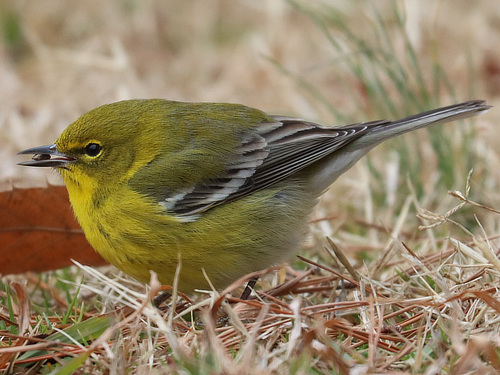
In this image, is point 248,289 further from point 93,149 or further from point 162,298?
point 93,149

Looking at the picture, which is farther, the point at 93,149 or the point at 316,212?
the point at 316,212

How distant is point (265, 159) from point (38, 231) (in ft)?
4.73

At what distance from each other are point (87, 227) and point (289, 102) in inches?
A: 157

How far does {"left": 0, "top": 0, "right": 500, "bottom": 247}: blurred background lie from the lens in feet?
18.5

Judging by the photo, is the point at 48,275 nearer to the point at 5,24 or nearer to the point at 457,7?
the point at 5,24

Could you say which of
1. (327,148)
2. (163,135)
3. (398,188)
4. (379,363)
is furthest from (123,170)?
(398,188)

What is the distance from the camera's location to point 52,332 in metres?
3.35

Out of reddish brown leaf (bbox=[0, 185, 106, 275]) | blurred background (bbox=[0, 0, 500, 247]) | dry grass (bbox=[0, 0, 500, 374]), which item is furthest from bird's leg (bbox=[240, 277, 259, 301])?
blurred background (bbox=[0, 0, 500, 247])

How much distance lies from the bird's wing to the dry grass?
0.54 meters

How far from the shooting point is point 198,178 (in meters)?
4.05

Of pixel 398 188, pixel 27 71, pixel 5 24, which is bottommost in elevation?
pixel 398 188

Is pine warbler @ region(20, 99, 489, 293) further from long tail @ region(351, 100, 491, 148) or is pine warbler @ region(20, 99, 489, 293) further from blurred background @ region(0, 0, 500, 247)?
blurred background @ region(0, 0, 500, 247)

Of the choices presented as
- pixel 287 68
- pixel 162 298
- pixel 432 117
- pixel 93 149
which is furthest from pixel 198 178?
pixel 287 68

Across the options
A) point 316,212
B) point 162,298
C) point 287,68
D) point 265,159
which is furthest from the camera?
point 287,68
